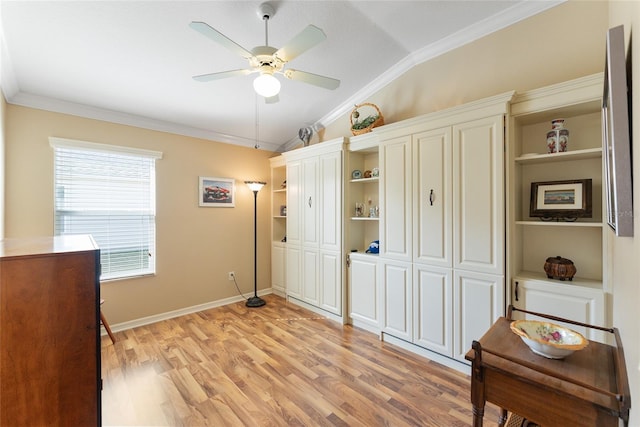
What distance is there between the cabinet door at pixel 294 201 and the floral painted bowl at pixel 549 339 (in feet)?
9.60

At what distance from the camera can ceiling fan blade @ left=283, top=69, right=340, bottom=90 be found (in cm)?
194

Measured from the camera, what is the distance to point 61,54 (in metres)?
2.23

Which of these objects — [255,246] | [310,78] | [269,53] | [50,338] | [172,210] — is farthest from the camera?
[255,246]

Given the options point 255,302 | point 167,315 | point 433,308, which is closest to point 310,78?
point 433,308

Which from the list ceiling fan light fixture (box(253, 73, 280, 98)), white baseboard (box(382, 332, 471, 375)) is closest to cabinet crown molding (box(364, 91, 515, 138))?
ceiling fan light fixture (box(253, 73, 280, 98))

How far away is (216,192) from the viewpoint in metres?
3.92

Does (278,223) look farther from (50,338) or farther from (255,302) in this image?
(50,338)

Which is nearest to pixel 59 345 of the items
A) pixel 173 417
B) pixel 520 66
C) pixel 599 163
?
pixel 173 417

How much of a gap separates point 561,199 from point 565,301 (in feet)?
2.43

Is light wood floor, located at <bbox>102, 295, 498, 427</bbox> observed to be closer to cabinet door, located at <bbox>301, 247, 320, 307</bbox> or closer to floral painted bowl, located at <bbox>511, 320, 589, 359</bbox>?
cabinet door, located at <bbox>301, 247, 320, 307</bbox>

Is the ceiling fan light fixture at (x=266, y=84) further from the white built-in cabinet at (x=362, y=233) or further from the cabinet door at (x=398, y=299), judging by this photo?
the cabinet door at (x=398, y=299)

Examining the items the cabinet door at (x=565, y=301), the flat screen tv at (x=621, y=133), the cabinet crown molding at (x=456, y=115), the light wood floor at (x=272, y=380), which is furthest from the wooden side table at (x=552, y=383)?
the cabinet crown molding at (x=456, y=115)

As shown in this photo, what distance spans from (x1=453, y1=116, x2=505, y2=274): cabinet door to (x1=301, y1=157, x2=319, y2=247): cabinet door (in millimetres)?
1782

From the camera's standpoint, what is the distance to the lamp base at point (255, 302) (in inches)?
154
